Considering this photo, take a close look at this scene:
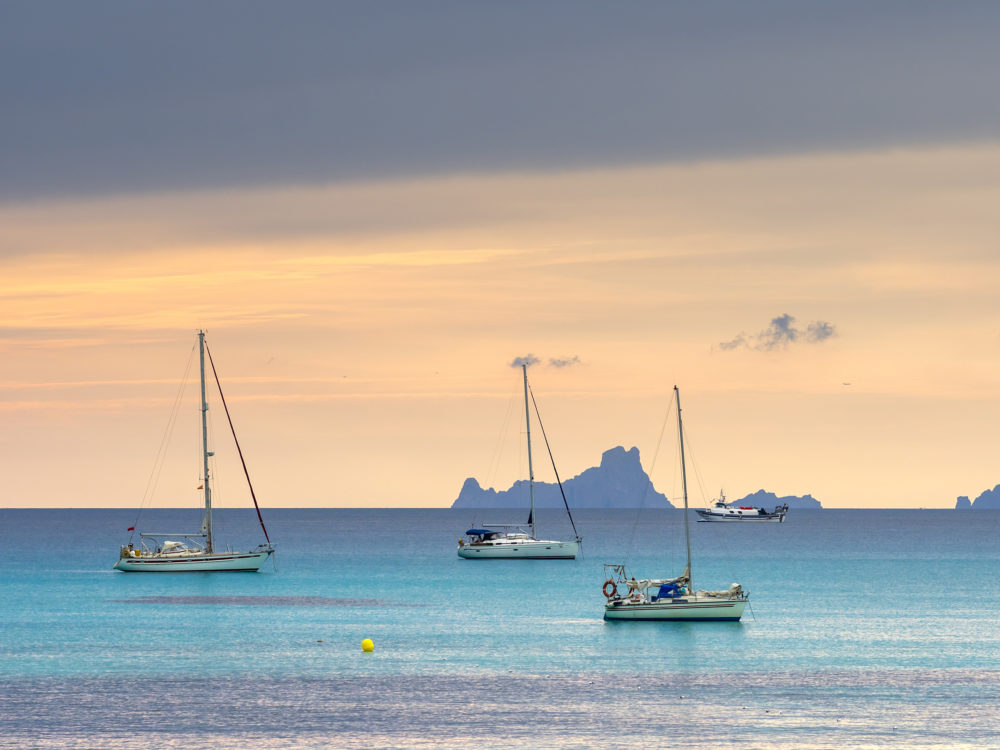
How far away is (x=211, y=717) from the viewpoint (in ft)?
199

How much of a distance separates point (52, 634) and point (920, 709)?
5408 centimetres

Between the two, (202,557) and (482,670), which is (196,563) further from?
(482,670)

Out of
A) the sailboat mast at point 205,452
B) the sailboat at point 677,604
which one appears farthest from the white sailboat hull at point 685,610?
the sailboat mast at point 205,452

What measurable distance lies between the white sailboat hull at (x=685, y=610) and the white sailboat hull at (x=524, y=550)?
77015 millimetres

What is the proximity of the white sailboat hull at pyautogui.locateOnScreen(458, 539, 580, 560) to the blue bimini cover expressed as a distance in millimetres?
76971

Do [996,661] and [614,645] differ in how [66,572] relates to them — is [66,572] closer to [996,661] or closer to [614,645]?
[614,645]

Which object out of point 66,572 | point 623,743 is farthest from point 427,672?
point 66,572

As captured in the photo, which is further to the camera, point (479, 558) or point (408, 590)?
point (479, 558)

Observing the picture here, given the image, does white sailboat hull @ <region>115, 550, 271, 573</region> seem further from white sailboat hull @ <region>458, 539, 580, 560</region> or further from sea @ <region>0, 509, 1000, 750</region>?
white sailboat hull @ <region>458, 539, 580, 560</region>

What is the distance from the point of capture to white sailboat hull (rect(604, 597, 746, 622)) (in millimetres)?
92812

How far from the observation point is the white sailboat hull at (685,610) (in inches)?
3654

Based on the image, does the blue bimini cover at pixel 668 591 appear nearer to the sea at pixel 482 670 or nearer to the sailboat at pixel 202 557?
the sea at pixel 482 670

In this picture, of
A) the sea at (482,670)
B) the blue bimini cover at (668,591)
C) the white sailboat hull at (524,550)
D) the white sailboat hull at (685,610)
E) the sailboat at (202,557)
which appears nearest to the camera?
the sea at (482,670)

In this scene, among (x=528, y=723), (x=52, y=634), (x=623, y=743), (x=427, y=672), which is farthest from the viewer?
(x=52, y=634)
